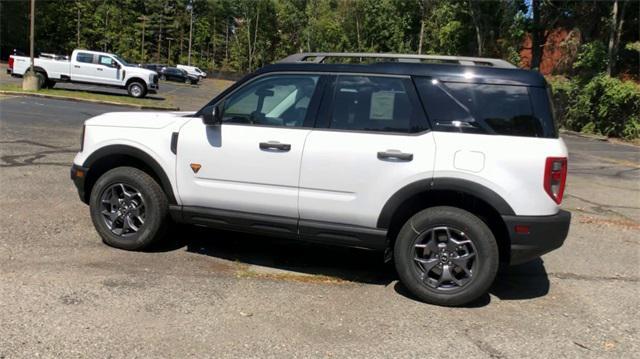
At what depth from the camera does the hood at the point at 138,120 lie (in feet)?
17.7

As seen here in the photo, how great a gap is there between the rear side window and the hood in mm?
2239

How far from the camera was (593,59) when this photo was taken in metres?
28.3

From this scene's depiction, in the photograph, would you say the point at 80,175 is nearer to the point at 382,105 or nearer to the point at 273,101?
the point at 273,101

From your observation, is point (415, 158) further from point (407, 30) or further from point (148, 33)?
point (148, 33)

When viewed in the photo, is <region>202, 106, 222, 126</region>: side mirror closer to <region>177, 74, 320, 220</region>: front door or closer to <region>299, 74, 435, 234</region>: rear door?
<region>177, 74, 320, 220</region>: front door

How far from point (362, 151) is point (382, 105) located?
440mm

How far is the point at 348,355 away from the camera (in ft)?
12.1

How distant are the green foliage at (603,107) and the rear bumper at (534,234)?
23564 mm

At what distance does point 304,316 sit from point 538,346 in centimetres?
165

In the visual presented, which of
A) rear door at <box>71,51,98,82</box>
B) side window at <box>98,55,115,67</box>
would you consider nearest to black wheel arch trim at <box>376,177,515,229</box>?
side window at <box>98,55,115,67</box>

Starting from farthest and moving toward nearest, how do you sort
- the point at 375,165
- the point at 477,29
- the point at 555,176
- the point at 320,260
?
the point at 477,29 → the point at 320,260 → the point at 375,165 → the point at 555,176

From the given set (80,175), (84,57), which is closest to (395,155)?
A: (80,175)

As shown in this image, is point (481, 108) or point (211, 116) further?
point (211, 116)

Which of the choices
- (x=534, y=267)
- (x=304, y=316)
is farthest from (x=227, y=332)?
(x=534, y=267)
